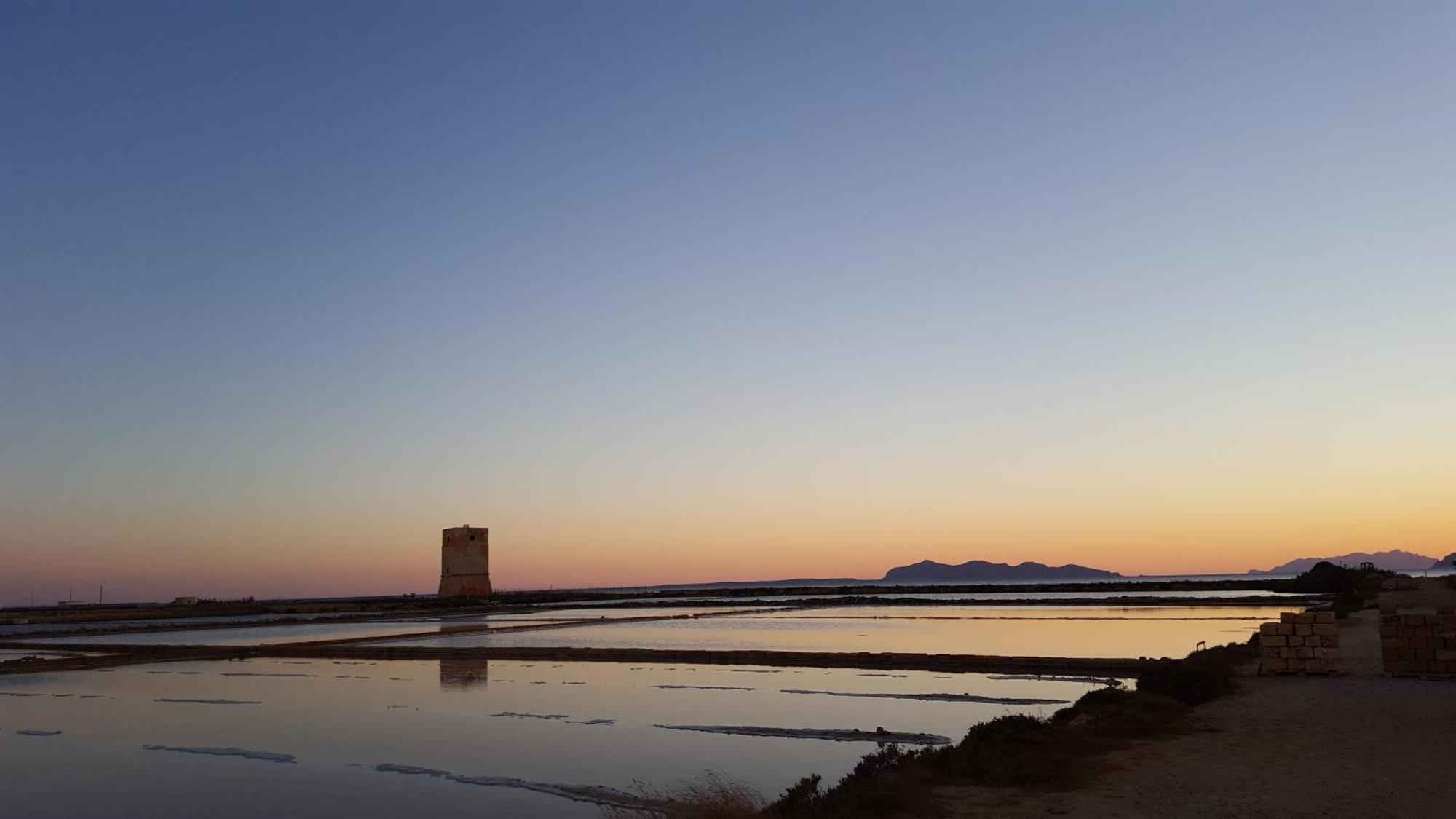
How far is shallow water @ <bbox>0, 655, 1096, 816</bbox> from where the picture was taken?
9812 mm

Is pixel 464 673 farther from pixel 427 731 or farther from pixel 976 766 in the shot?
pixel 976 766

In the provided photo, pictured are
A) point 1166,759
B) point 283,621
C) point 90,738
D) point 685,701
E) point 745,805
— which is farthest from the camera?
point 283,621

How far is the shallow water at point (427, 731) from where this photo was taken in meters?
9.81

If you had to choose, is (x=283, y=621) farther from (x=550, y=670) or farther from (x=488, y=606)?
(x=550, y=670)

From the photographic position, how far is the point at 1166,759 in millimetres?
9477

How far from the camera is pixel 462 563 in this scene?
235 feet

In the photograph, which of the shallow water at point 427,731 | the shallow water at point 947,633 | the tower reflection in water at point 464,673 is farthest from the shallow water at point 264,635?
the shallow water at point 427,731

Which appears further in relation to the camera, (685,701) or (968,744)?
(685,701)

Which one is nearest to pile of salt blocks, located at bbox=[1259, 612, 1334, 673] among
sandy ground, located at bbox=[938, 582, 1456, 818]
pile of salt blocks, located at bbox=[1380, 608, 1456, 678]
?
pile of salt blocks, located at bbox=[1380, 608, 1456, 678]

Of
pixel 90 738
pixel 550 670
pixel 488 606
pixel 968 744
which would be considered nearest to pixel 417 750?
pixel 90 738

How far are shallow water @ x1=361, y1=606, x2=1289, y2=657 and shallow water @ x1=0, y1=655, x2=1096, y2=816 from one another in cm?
597

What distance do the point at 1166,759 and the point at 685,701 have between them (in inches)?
319

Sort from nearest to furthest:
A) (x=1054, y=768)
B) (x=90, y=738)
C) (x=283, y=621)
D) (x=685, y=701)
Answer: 1. (x=1054, y=768)
2. (x=90, y=738)
3. (x=685, y=701)
4. (x=283, y=621)

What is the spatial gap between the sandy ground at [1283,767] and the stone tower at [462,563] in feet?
211
